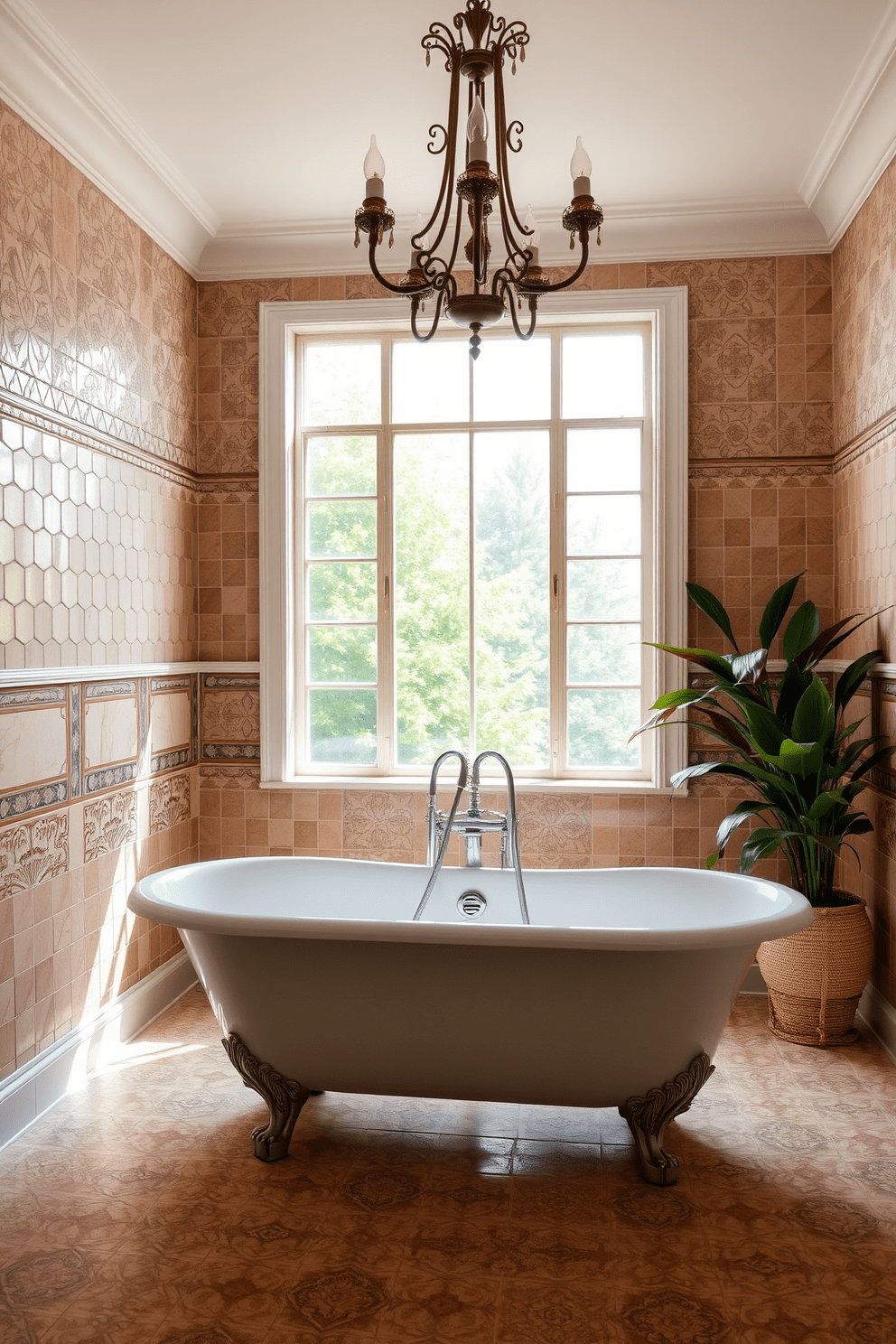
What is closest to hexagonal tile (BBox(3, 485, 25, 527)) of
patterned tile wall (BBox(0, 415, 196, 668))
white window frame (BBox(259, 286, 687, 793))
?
patterned tile wall (BBox(0, 415, 196, 668))

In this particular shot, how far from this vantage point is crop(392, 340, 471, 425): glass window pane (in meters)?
3.63

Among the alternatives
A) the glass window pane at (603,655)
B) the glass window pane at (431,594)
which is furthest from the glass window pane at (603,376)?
the glass window pane at (603,655)

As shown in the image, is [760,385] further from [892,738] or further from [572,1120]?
[572,1120]

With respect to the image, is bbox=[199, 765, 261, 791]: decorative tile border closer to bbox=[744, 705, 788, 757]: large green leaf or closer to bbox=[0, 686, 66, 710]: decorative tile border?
bbox=[0, 686, 66, 710]: decorative tile border

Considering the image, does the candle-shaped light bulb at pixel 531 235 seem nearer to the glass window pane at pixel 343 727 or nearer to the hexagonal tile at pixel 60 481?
the hexagonal tile at pixel 60 481

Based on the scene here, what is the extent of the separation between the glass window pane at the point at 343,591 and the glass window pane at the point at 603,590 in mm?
766

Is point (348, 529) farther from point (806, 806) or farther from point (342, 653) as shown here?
point (806, 806)

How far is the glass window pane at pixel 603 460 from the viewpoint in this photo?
3.55m

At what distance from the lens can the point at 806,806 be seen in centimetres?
287

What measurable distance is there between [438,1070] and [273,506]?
7.10 feet

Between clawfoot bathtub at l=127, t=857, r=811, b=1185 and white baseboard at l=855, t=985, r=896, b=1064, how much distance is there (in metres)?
0.90

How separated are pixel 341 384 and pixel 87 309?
1129mm

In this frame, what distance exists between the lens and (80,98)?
101 inches

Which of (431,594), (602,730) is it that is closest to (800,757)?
(602,730)
